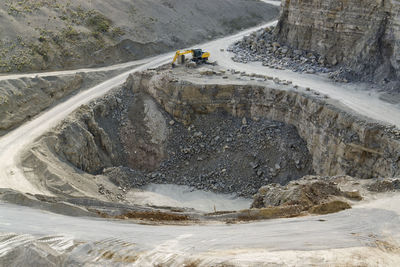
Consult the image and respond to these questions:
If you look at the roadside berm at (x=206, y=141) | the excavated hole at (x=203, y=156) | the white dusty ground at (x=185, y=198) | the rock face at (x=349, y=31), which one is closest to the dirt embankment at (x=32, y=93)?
the roadside berm at (x=206, y=141)

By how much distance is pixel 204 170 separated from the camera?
25641 millimetres

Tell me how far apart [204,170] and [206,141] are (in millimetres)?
2375

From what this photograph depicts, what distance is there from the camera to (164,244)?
10.8 m

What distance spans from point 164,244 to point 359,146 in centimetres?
1425

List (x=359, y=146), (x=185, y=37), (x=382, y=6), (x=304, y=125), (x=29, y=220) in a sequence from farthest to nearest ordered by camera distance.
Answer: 1. (x=185, y=37)
2. (x=382, y=6)
3. (x=304, y=125)
4. (x=359, y=146)
5. (x=29, y=220)

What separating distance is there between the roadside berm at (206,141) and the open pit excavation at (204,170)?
80 millimetres

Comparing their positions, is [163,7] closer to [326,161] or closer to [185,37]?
[185,37]

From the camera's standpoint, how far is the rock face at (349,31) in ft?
87.7

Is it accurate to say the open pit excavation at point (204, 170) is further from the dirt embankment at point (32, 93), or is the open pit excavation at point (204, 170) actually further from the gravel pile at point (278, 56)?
the gravel pile at point (278, 56)

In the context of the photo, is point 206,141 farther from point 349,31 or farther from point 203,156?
point 349,31

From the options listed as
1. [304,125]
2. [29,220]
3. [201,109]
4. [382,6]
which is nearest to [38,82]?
[201,109]

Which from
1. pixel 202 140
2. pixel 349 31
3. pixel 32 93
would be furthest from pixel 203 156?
pixel 349 31

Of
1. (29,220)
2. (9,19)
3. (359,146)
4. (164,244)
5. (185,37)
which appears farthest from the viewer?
(185,37)

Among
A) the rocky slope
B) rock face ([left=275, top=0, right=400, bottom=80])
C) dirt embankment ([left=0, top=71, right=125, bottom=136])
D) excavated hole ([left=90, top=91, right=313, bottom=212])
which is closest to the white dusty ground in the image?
excavated hole ([left=90, top=91, right=313, bottom=212])
